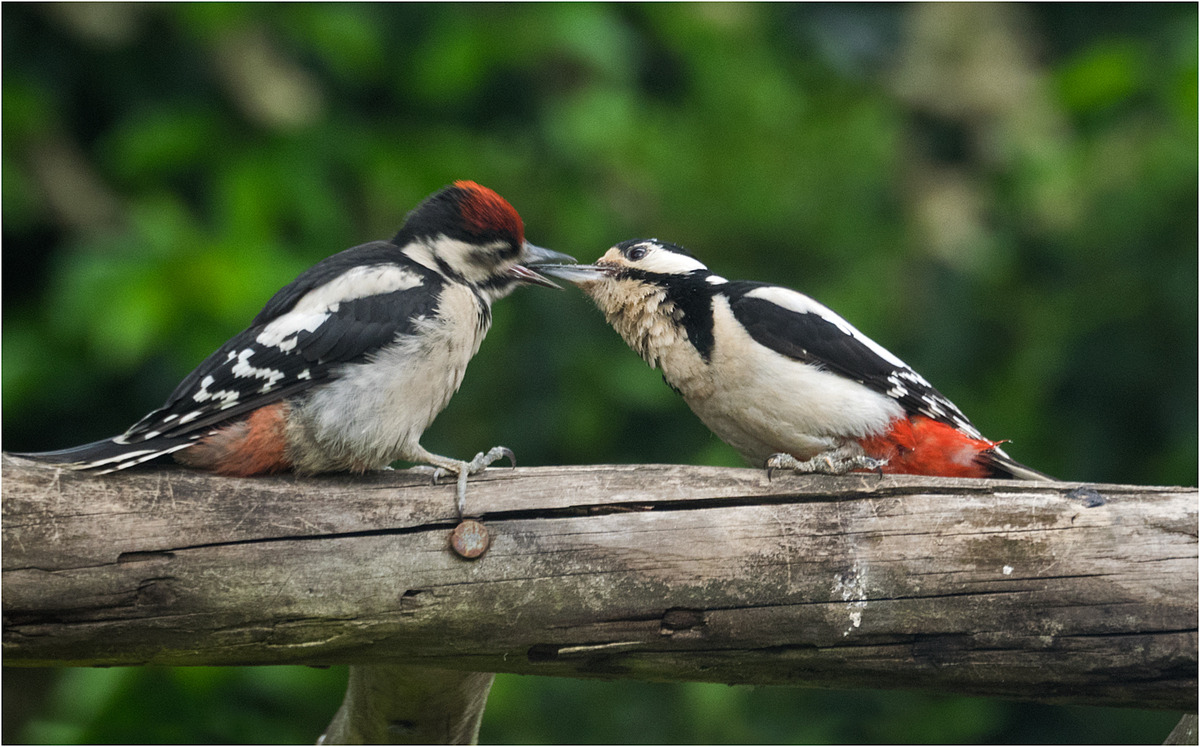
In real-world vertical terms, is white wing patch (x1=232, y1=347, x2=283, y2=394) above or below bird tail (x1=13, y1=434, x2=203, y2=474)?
above

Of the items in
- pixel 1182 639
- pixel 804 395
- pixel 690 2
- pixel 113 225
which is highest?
pixel 690 2

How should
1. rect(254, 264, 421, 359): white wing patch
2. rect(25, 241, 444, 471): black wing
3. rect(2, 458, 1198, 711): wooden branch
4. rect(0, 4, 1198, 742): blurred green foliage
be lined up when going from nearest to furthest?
1. rect(2, 458, 1198, 711): wooden branch
2. rect(25, 241, 444, 471): black wing
3. rect(254, 264, 421, 359): white wing patch
4. rect(0, 4, 1198, 742): blurred green foliage

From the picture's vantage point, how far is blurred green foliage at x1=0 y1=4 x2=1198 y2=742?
4836 mm

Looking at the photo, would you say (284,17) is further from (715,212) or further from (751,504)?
(751,504)

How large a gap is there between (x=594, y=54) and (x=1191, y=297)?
2.98 metres

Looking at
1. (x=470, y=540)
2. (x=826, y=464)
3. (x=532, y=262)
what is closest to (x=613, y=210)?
(x=532, y=262)

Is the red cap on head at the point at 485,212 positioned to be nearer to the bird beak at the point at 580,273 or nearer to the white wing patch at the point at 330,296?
the bird beak at the point at 580,273

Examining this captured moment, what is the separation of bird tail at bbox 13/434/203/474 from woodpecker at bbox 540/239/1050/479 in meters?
1.50

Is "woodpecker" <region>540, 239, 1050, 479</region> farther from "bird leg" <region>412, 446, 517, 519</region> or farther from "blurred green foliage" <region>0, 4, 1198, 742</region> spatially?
"blurred green foliage" <region>0, 4, 1198, 742</region>

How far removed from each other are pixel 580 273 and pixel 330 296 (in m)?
0.89

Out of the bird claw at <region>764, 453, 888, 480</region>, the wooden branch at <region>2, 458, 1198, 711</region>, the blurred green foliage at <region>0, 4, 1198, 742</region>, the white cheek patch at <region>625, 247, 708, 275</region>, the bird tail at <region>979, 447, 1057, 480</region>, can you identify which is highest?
the blurred green foliage at <region>0, 4, 1198, 742</region>

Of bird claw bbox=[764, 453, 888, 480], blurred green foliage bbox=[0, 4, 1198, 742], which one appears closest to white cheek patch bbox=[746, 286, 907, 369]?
bird claw bbox=[764, 453, 888, 480]

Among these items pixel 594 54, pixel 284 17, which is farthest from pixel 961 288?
pixel 284 17

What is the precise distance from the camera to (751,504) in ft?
9.12
